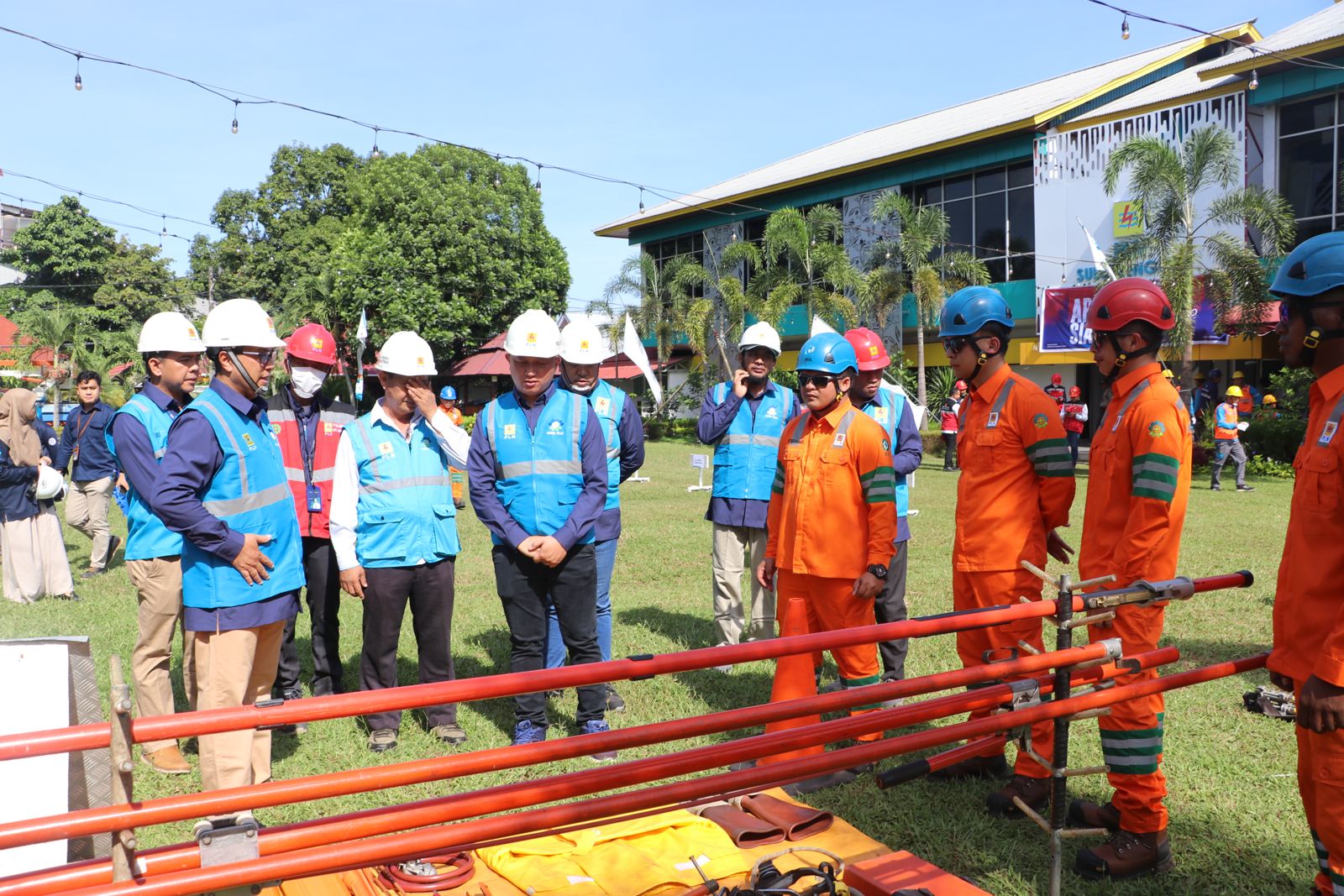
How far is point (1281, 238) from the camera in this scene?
2142 centimetres

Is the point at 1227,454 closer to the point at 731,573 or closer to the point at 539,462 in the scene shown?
the point at 731,573

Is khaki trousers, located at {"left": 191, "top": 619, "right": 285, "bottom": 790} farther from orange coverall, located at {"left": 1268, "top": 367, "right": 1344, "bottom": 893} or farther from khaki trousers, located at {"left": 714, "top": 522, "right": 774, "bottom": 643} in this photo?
orange coverall, located at {"left": 1268, "top": 367, "right": 1344, "bottom": 893}

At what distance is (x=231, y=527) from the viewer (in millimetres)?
4090

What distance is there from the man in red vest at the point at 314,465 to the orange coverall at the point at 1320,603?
4.74 m

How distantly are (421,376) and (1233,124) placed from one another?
995 inches

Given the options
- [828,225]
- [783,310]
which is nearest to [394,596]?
[783,310]

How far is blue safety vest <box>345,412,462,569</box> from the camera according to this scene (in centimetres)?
512

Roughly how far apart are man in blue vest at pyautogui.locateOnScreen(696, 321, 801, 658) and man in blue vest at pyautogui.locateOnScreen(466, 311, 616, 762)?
1405 mm

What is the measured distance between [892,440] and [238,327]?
4.17 metres

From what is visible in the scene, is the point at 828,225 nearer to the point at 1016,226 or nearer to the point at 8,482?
the point at 1016,226

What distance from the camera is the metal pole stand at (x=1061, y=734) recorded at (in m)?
3.07

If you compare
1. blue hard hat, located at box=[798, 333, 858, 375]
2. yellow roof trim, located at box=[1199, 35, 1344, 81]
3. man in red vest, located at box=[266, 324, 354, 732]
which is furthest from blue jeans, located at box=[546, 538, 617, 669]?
yellow roof trim, located at box=[1199, 35, 1344, 81]

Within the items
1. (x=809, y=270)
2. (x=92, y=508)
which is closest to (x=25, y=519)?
(x=92, y=508)

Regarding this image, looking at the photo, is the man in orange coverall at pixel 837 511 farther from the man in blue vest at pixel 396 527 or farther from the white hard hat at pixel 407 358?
the white hard hat at pixel 407 358
